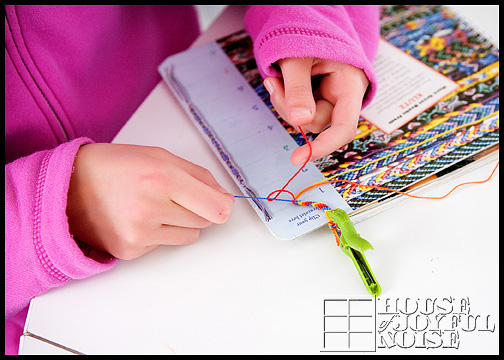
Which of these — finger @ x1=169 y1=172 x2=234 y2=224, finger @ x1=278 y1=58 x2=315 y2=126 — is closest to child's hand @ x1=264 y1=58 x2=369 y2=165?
finger @ x1=278 y1=58 x2=315 y2=126

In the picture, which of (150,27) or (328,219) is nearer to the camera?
(328,219)

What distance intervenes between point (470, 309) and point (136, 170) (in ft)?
1.23

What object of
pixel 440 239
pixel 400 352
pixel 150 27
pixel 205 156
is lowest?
pixel 400 352

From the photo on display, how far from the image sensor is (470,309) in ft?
1.48

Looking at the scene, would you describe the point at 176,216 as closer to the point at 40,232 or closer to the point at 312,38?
the point at 40,232

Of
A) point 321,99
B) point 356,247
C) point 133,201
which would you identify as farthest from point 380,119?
point 133,201

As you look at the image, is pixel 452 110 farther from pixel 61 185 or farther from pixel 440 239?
pixel 61 185

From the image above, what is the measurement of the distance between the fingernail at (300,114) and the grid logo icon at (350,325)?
0.68 feet

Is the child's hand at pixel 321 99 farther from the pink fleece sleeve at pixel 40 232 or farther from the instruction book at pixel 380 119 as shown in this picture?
the pink fleece sleeve at pixel 40 232

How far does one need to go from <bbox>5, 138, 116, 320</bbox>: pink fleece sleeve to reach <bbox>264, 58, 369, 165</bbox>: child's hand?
26 centimetres

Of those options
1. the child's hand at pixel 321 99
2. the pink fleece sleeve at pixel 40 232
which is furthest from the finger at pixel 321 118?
the pink fleece sleeve at pixel 40 232

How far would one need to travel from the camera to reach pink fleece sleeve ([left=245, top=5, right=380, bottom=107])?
56 centimetres

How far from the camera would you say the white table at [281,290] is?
0.45 metres

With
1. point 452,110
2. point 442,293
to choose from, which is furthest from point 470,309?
point 452,110
